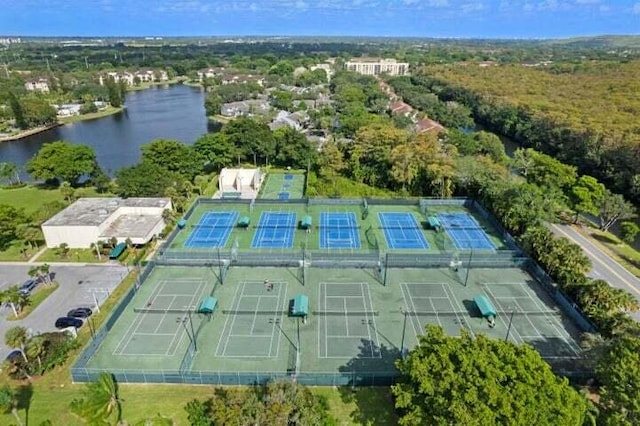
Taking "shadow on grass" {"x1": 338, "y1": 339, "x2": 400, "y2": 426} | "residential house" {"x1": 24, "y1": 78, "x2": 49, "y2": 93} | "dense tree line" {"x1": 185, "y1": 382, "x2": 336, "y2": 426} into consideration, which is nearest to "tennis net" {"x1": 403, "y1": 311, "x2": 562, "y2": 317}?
"shadow on grass" {"x1": 338, "y1": 339, "x2": 400, "y2": 426}

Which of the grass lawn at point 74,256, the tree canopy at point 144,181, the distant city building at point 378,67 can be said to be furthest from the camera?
the distant city building at point 378,67

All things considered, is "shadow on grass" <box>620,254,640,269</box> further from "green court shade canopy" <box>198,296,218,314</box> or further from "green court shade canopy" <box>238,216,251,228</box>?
"green court shade canopy" <box>198,296,218,314</box>

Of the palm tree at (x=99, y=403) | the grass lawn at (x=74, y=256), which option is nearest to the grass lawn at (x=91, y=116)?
the grass lawn at (x=74, y=256)

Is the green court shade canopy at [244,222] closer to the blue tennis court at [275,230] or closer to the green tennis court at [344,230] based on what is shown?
the green tennis court at [344,230]

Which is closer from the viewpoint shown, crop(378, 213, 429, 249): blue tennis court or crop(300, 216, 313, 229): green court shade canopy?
crop(378, 213, 429, 249): blue tennis court

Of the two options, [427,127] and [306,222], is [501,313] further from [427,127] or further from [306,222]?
[427,127]

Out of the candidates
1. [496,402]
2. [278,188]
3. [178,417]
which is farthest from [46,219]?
[496,402]
